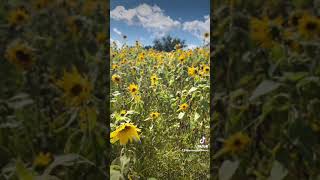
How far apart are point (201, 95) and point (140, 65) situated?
82 cm

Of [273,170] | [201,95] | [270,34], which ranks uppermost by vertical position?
[270,34]

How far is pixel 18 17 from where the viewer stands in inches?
31.0

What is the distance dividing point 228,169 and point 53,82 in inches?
12.5

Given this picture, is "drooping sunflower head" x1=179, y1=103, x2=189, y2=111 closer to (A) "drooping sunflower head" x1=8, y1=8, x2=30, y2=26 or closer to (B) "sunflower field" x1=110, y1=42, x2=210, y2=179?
(B) "sunflower field" x1=110, y1=42, x2=210, y2=179

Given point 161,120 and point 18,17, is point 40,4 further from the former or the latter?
point 161,120

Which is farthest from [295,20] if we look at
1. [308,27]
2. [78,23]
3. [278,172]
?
[78,23]

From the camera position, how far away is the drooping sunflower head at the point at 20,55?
30.8 inches

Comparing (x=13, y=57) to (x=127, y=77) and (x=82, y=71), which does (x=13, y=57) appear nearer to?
(x=82, y=71)

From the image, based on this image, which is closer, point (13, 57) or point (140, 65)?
point (13, 57)

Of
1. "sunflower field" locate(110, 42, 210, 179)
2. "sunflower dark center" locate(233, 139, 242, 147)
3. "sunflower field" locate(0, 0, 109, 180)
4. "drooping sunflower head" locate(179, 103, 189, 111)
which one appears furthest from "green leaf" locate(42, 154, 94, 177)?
"drooping sunflower head" locate(179, 103, 189, 111)

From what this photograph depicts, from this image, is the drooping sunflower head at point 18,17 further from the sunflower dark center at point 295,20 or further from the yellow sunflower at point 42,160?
the sunflower dark center at point 295,20

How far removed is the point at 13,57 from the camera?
79 centimetres

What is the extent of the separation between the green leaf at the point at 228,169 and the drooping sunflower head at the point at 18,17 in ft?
1.31

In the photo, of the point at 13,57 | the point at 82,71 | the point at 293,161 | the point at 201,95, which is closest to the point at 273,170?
the point at 293,161
